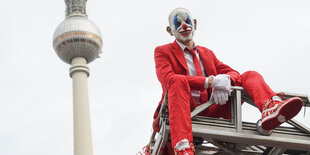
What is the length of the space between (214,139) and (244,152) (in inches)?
41.2

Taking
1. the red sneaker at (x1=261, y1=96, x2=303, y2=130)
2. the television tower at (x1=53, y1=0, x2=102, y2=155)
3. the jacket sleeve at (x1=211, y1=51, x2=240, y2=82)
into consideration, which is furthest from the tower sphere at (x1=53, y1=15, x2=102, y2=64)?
the red sneaker at (x1=261, y1=96, x2=303, y2=130)

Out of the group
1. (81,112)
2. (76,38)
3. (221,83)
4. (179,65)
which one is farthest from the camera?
(76,38)

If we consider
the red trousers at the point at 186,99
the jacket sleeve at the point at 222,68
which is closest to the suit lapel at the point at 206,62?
the jacket sleeve at the point at 222,68

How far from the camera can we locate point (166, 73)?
6.80m

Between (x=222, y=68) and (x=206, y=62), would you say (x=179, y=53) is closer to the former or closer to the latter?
(x=206, y=62)

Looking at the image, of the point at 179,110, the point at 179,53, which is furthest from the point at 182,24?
the point at 179,110

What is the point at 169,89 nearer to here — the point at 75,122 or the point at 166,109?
the point at 166,109

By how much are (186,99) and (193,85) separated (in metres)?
0.31

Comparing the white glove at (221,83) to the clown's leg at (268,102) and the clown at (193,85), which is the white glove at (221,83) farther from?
the clown's leg at (268,102)

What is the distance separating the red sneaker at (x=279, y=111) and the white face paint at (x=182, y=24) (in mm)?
1682

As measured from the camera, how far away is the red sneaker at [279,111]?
598cm

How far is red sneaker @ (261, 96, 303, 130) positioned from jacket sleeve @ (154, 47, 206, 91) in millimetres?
857

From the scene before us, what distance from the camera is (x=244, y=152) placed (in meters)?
7.46

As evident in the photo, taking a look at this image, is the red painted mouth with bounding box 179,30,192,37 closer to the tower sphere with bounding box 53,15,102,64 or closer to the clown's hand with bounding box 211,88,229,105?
the clown's hand with bounding box 211,88,229,105
